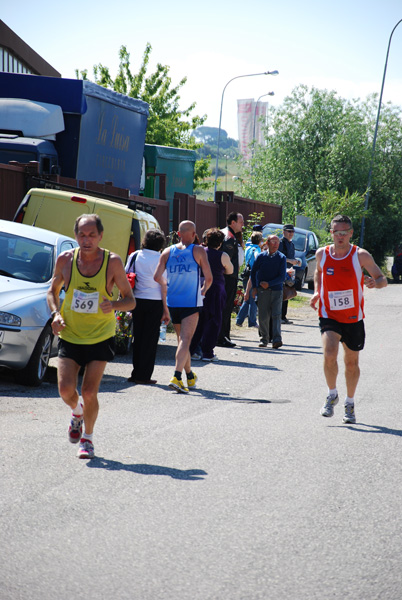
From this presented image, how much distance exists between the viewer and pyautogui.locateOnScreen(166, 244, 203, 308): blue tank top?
32.7 ft

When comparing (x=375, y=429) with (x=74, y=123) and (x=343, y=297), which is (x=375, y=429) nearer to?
(x=343, y=297)

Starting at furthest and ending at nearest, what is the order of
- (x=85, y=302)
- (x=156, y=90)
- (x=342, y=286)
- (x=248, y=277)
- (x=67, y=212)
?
(x=156, y=90), (x=248, y=277), (x=67, y=212), (x=342, y=286), (x=85, y=302)

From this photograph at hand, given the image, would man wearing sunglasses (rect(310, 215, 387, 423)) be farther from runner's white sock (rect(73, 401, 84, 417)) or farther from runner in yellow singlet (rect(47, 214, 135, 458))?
runner's white sock (rect(73, 401, 84, 417))

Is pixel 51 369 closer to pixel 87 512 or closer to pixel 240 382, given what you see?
pixel 240 382

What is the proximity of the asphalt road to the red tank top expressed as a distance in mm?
1008

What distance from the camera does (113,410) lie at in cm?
838

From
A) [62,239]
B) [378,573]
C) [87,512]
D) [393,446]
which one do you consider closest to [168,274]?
[62,239]

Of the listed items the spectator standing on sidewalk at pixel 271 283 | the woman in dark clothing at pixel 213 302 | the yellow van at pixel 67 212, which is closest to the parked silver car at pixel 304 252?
the spectator standing on sidewalk at pixel 271 283

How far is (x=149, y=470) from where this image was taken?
6.02 meters

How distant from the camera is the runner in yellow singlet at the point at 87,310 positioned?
614cm

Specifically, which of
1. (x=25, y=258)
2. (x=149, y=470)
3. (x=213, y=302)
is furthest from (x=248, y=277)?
(x=149, y=470)

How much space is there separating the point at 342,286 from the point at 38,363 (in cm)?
331

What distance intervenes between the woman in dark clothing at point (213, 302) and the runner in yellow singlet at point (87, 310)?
6034 millimetres

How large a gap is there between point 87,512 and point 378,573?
65.4 inches
